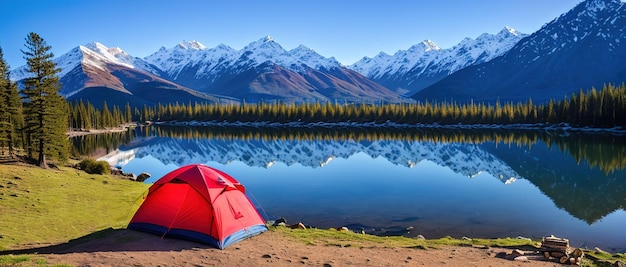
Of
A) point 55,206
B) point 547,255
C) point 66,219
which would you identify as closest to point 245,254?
point 66,219

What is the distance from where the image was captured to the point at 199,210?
19562mm

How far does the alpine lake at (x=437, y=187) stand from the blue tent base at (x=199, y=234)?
1121 cm

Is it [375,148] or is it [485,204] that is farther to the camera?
[375,148]

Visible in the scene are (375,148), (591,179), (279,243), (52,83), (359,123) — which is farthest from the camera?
(359,123)

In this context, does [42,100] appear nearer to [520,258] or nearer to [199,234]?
[199,234]

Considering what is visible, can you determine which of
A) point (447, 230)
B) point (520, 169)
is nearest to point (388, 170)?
point (520, 169)

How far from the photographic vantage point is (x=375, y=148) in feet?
316

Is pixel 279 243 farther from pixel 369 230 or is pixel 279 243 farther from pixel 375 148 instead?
pixel 375 148

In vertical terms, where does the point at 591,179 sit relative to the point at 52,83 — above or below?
below

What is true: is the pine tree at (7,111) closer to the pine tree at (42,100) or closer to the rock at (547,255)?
the pine tree at (42,100)

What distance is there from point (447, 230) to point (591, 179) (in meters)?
32.5

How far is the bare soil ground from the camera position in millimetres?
15703

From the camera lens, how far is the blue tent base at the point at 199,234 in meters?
18.4

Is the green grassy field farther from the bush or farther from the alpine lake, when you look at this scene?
the bush
